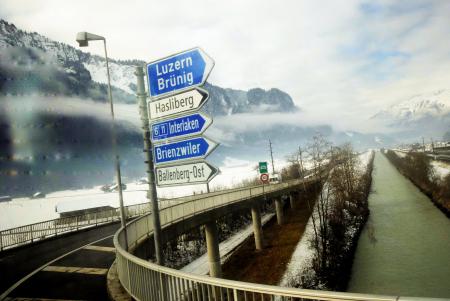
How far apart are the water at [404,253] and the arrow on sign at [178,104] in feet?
69.8

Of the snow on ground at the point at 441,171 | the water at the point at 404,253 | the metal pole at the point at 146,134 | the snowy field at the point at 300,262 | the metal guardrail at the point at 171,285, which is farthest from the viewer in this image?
the snow on ground at the point at 441,171

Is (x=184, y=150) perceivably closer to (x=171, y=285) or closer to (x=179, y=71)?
(x=179, y=71)

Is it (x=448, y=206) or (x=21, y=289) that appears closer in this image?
(x=21, y=289)

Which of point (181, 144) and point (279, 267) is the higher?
point (181, 144)

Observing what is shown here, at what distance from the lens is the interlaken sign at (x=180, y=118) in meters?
5.66

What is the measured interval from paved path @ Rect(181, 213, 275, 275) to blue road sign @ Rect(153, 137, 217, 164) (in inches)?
954

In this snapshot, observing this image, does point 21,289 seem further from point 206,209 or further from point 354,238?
point 354,238

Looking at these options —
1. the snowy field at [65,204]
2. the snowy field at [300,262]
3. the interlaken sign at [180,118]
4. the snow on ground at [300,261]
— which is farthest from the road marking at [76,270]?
the snow on ground at [300,261]

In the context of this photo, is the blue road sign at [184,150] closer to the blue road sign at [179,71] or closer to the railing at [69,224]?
the blue road sign at [179,71]

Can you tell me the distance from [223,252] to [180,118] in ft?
103

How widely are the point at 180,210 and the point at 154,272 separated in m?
13.8

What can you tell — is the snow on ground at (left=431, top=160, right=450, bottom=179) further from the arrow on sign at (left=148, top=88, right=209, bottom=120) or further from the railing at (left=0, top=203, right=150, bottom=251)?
the arrow on sign at (left=148, top=88, right=209, bottom=120)

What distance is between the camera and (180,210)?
20188mm

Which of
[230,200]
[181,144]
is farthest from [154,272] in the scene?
[230,200]
